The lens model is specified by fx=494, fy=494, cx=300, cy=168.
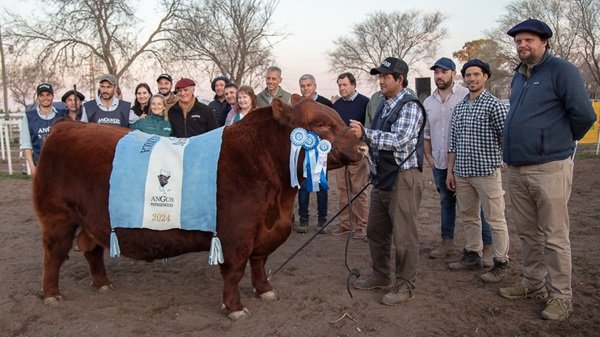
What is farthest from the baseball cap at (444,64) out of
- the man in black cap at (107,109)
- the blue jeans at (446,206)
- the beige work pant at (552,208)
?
the man in black cap at (107,109)

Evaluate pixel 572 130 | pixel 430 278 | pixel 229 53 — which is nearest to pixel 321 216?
pixel 430 278

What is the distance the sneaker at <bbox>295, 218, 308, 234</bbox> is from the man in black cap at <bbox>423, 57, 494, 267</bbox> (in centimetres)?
208

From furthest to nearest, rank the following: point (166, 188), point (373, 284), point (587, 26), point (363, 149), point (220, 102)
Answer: point (587, 26) < point (220, 102) < point (373, 284) < point (166, 188) < point (363, 149)

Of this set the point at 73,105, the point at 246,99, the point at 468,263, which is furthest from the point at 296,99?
the point at 73,105

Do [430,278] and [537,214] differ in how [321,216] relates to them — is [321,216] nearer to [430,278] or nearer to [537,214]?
[430,278]

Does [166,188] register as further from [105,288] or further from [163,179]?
[105,288]

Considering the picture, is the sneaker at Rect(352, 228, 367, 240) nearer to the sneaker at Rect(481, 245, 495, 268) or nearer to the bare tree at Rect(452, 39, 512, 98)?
the sneaker at Rect(481, 245, 495, 268)

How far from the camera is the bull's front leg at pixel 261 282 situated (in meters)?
4.78

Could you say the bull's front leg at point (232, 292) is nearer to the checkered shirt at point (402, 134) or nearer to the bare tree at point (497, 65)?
the checkered shirt at point (402, 134)

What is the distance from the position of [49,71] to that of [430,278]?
22562 mm

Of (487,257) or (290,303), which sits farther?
(487,257)

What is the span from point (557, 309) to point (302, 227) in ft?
13.1

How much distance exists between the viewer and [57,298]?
4797 millimetres

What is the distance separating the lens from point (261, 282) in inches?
190
